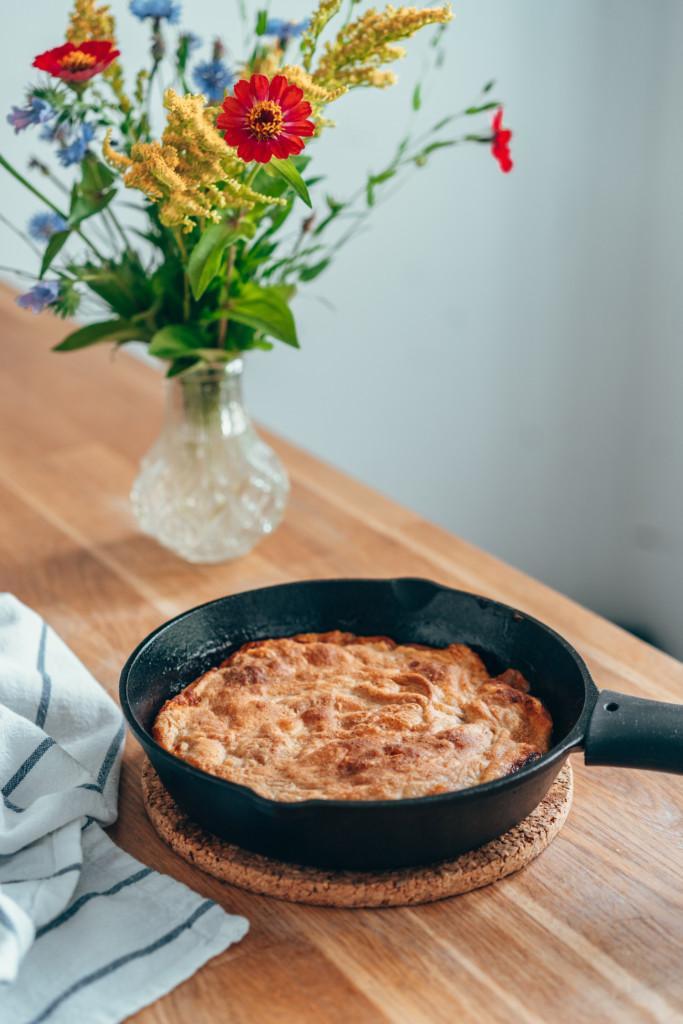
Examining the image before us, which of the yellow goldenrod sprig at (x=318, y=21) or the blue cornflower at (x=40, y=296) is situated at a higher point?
the yellow goldenrod sprig at (x=318, y=21)

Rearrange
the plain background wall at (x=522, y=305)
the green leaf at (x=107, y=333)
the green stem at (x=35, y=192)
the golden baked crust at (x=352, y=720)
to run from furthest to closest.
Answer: the plain background wall at (x=522, y=305), the green leaf at (x=107, y=333), the green stem at (x=35, y=192), the golden baked crust at (x=352, y=720)

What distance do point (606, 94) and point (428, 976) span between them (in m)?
2.64

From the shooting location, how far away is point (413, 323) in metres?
3.17

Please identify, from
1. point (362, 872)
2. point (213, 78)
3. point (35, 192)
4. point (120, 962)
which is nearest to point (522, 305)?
point (213, 78)

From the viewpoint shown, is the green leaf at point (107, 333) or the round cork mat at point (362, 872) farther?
the green leaf at point (107, 333)

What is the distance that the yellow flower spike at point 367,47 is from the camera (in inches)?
44.1

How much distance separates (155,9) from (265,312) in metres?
0.33

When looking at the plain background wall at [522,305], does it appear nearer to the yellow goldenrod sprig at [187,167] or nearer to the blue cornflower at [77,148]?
the blue cornflower at [77,148]

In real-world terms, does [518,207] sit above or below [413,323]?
above

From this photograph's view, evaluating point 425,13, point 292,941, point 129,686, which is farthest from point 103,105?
point 292,941

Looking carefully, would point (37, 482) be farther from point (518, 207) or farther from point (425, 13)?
point (518, 207)

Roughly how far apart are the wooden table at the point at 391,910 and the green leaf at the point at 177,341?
0.29 meters

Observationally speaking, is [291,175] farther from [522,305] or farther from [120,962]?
[522,305]

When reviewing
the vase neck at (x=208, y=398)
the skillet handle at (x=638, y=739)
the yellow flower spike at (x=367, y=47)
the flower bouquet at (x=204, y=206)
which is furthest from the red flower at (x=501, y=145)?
the skillet handle at (x=638, y=739)
